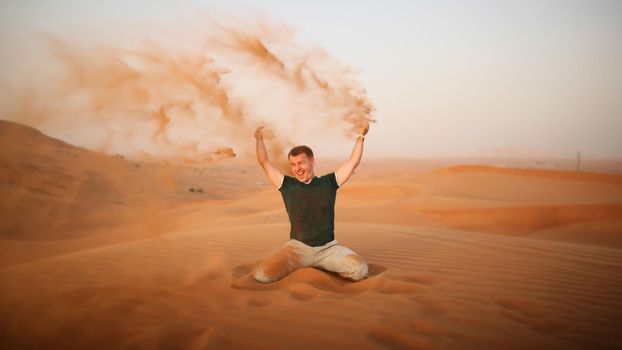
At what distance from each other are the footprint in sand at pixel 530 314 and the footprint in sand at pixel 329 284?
2.55ft

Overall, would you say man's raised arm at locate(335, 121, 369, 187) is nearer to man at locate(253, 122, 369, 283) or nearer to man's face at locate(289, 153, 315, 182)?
man at locate(253, 122, 369, 283)

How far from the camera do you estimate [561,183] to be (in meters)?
17.4

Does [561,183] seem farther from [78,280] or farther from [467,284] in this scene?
[78,280]

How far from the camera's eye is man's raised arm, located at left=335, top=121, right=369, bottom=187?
13.6 feet

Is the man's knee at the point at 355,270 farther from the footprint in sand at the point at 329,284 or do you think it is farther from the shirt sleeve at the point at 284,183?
the shirt sleeve at the point at 284,183

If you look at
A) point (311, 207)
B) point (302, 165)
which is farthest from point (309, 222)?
point (302, 165)

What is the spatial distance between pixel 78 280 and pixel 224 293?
1855mm

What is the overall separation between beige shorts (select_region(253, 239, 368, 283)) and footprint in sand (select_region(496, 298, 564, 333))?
139cm

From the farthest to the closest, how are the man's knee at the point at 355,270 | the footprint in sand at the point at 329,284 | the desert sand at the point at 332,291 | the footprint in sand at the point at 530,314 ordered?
the man's knee at the point at 355,270 → the footprint in sand at the point at 329,284 → the footprint in sand at the point at 530,314 → the desert sand at the point at 332,291

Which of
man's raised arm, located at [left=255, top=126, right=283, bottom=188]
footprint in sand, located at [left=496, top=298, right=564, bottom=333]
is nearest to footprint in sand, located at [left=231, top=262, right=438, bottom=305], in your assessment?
footprint in sand, located at [left=496, top=298, right=564, bottom=333]

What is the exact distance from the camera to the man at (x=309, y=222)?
4.07 m

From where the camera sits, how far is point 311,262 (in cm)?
418

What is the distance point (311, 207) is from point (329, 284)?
85 cm

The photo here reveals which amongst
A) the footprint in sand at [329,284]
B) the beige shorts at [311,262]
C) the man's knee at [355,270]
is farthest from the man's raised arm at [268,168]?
the man's knee at [355,270]
